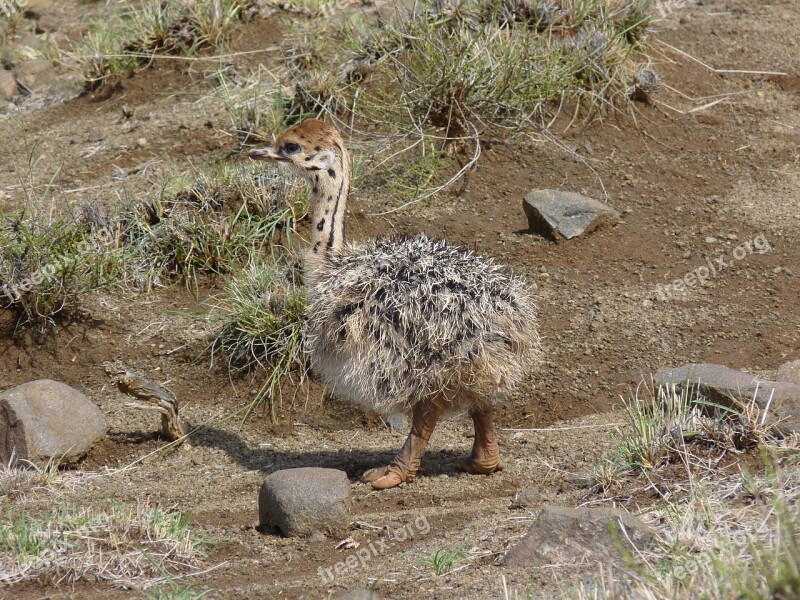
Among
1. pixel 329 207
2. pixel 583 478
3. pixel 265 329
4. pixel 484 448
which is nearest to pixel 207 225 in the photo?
pixel 265 329

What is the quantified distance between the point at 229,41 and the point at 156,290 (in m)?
3.44

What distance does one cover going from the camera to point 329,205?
615 centimetres

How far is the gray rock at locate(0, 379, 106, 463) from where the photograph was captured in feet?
19.5

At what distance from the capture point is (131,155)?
9117 millimetres

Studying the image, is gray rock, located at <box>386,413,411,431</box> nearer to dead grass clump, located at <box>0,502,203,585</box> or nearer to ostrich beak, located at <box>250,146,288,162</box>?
ostrich beak, located at <box>250,146,288,162</box>

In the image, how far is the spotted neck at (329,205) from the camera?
611cm

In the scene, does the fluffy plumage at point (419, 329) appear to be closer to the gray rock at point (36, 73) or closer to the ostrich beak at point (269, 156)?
the ostrich beak at point (269, 156)

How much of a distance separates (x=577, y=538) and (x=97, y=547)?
214 centimetres

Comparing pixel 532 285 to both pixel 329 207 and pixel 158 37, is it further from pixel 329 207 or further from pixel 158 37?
pixel 158 37

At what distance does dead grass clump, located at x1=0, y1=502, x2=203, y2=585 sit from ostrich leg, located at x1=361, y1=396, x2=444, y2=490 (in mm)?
1199

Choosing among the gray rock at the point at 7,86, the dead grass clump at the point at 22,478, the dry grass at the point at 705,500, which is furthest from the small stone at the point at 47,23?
the dry grass at the point at 705,500

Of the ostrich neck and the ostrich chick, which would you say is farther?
the ostrich neck

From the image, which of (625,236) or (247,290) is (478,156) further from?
(247,290)

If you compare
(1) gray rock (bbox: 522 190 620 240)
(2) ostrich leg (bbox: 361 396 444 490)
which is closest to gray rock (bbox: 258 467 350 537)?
(2) ostrich leg (bbox: 361 396 444 490)
